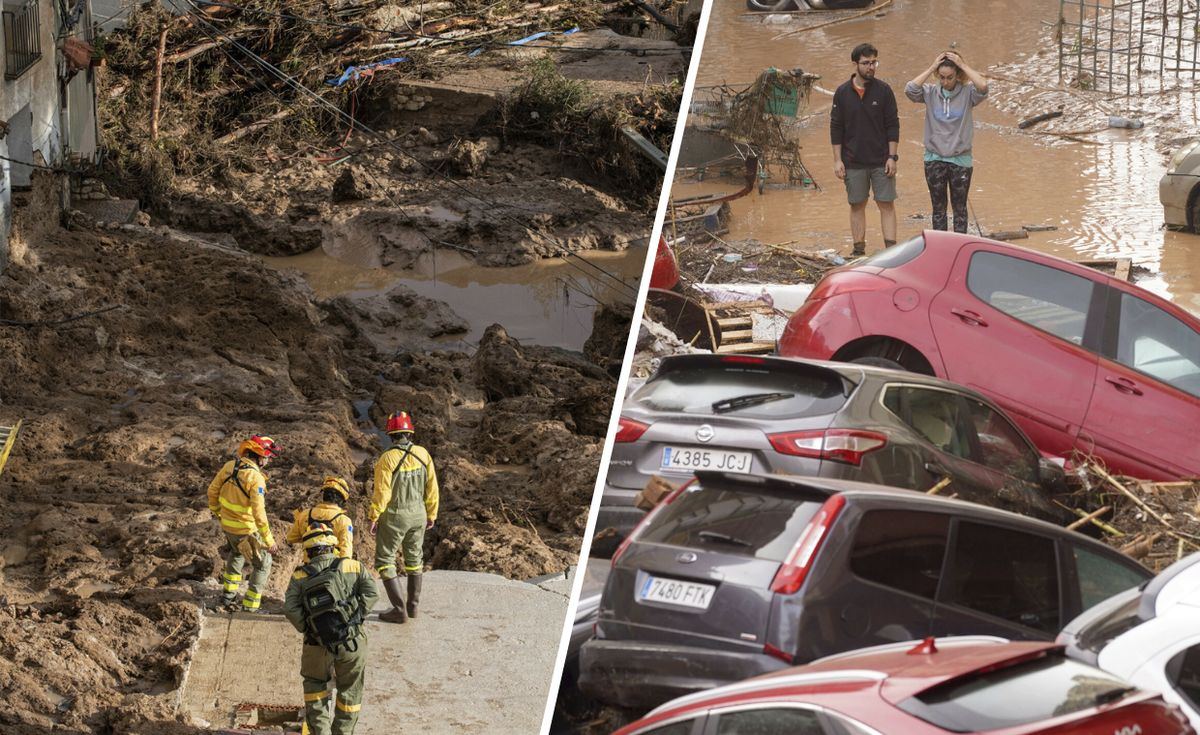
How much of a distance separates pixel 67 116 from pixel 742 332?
1952 centimetres

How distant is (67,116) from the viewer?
21.1 m

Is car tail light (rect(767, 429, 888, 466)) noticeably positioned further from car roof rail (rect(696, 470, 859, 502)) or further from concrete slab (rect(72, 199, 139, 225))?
concrete slab (rect(72, 199, 139, 225))

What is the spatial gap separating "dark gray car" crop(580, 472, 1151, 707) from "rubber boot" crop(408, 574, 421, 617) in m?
6.75

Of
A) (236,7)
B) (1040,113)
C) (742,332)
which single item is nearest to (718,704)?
(742,332)

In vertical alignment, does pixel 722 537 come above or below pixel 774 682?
above

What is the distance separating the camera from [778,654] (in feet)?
9.31

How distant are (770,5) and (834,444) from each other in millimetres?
1650

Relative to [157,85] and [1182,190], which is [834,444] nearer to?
[1182,190]

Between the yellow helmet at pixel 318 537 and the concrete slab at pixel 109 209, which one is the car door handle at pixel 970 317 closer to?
the yellow helmet at pixel 318 537

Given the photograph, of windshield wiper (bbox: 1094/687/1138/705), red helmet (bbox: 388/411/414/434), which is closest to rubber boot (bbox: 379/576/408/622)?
red helmet (bbox: 388/411/414/434)

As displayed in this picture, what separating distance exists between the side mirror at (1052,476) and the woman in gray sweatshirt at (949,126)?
65cm

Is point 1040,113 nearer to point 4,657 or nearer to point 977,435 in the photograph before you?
point 977,435

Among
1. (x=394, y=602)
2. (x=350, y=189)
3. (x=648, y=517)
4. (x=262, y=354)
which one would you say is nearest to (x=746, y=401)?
(x=648, y=517)

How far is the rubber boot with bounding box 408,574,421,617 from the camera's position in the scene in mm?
9578
